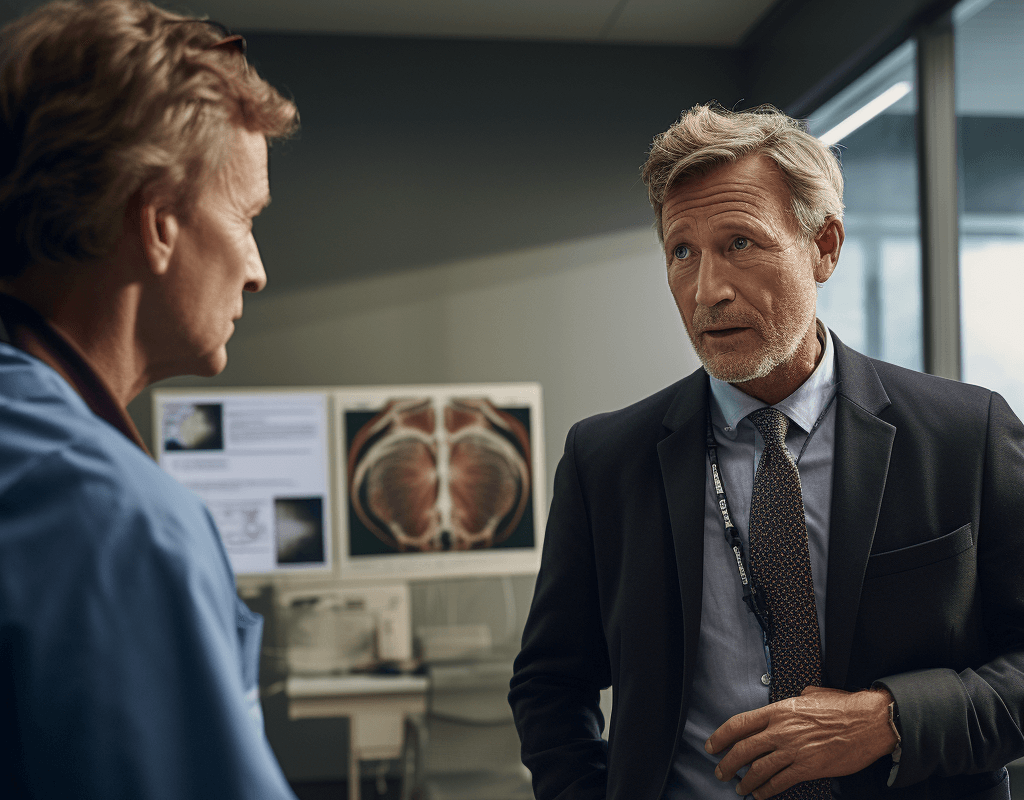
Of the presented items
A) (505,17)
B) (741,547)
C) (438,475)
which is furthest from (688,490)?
(505,17)

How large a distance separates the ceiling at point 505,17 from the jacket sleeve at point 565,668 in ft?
9.27

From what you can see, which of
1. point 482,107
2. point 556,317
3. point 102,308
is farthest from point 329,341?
point 102,308

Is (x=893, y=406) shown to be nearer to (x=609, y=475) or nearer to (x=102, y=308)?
(x=609, y=475)

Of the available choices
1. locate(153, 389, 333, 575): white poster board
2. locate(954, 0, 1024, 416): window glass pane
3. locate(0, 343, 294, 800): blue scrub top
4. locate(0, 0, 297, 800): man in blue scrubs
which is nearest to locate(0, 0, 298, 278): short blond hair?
locate(0, 0, 297, 800): man in blue scrubs

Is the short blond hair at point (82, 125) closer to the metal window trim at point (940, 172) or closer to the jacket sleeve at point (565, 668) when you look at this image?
the jacket sleeve at point (565, 668)

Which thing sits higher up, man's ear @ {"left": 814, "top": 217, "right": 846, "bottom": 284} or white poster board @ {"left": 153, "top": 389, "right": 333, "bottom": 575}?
man's ear @ {"left": 814, "top": 217, "right": 846, "bottom": 284}

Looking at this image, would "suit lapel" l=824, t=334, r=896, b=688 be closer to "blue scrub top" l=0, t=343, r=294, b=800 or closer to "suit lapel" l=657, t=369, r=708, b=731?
"suit lapel" l=657, t=369, r=708, b=731

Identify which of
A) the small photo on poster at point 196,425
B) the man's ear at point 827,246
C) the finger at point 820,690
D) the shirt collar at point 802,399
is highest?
the man's ear at point 827,246

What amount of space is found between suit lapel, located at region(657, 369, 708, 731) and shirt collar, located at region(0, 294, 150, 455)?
81 centimetres

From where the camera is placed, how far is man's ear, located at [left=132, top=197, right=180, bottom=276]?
0.61m

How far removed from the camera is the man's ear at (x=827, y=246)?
1333 millimetres

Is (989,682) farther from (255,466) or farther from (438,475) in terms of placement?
(255,466)

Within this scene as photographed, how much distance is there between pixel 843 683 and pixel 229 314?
88 centimetres

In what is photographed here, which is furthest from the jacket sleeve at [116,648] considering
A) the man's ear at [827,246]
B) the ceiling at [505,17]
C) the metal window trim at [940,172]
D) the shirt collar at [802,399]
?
the ceiling at [505,17]
